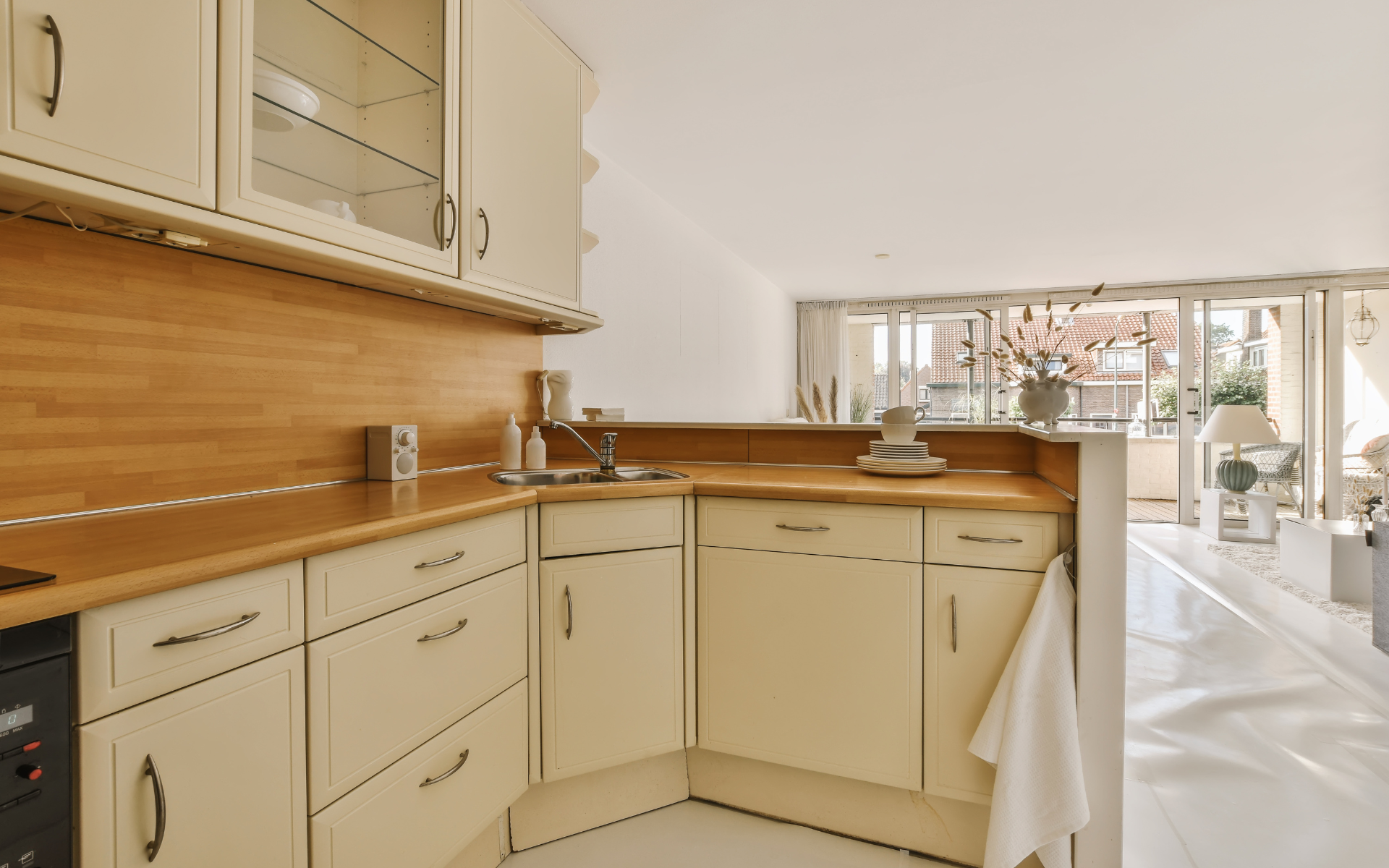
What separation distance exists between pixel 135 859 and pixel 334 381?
46.5 inches

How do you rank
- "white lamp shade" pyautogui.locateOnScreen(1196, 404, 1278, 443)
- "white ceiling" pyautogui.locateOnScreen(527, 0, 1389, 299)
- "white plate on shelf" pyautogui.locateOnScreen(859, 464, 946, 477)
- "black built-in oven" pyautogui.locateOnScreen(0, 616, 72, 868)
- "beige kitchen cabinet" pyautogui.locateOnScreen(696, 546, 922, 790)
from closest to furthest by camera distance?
1. "black built-in oven" pyautogui.locateOnScreen(0, 616, 72, 868)
2. "beige kitchen cabinet" pyautogui.locateOnScreen(696, 546, 922, 790)
3. "white plate on shelf" pyautogui.locateOnScreen(859, 464, 946, 477)
4. "white ceiling" pyautogui.locateOnScreen(527, 0, 1389, 299)
5. "white lamp shade" pyautogui.locateOnScreen(1196, 404, 1278, 443)

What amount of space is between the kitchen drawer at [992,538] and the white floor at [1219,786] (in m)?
0.78

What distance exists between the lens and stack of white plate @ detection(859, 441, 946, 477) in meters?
1.87

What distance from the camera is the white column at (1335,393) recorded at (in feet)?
18.6

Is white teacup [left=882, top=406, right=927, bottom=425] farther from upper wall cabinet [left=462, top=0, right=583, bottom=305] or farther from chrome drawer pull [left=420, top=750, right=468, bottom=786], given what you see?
chrome drawer pull [left=420, top=750, right=468, bottom=786]

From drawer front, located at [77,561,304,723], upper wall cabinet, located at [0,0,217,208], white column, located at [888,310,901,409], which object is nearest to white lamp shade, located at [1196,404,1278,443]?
white column, located at [888,310,901,409]

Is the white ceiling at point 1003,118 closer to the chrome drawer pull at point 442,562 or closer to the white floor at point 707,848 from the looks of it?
the chrome drawer pull at point 442,562

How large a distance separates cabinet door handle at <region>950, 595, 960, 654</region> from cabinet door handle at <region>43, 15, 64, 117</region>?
6.03ft

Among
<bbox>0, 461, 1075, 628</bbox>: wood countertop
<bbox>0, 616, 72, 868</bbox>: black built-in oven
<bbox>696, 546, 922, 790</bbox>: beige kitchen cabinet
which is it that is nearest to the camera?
<bbox>0, 616, 72, 868</bbox>: black built-in oven

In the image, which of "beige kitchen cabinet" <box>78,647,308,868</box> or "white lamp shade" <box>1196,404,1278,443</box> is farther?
"white lamp shade" <box>1196,404,1278,443</box>

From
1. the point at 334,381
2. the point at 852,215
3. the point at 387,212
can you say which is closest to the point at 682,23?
the point at 387,212

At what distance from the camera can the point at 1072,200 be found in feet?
12.9

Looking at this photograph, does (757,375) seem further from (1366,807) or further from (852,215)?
(1366,807)

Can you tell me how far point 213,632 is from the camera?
873 millimetres
